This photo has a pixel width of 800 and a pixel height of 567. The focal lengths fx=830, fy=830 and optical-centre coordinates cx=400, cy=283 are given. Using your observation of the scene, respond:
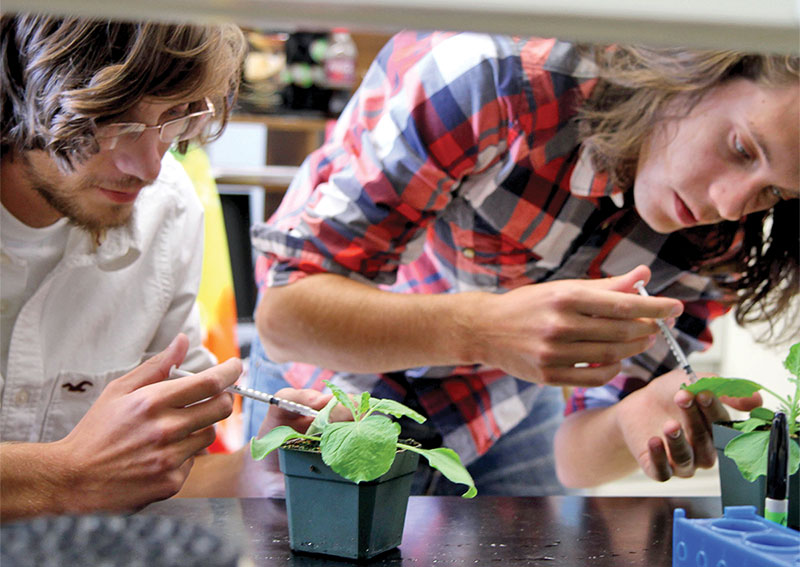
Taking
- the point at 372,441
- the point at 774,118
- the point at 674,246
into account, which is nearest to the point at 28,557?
the point at 372,441

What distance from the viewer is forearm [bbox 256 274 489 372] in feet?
3.95

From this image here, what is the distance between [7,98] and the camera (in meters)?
1.08

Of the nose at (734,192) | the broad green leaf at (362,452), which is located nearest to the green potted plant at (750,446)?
the nose at (734,192)

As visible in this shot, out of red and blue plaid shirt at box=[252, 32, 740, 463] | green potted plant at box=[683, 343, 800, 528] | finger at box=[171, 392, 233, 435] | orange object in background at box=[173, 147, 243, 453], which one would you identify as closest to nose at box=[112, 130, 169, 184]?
red and blue plaid shirt at box=[252, 32, 740, 463]

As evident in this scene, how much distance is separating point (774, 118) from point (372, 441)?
69 cm

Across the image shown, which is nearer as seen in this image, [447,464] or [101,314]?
[447,464]

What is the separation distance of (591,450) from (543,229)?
0.40 metres

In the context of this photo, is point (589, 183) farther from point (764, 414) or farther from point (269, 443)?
point (269, 443)

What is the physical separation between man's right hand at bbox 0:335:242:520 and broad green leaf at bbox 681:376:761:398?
1.76 feet

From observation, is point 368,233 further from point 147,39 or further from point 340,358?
point 147,39

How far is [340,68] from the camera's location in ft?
9.95

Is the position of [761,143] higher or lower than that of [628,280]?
higher

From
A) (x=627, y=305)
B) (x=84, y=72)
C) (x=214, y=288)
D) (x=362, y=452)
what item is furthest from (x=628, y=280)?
(x=214, y=288)

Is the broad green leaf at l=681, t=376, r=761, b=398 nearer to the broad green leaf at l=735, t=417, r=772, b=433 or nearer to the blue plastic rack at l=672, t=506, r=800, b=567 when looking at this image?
the broad green leaf at l=735, t=417, r=772, b=433
